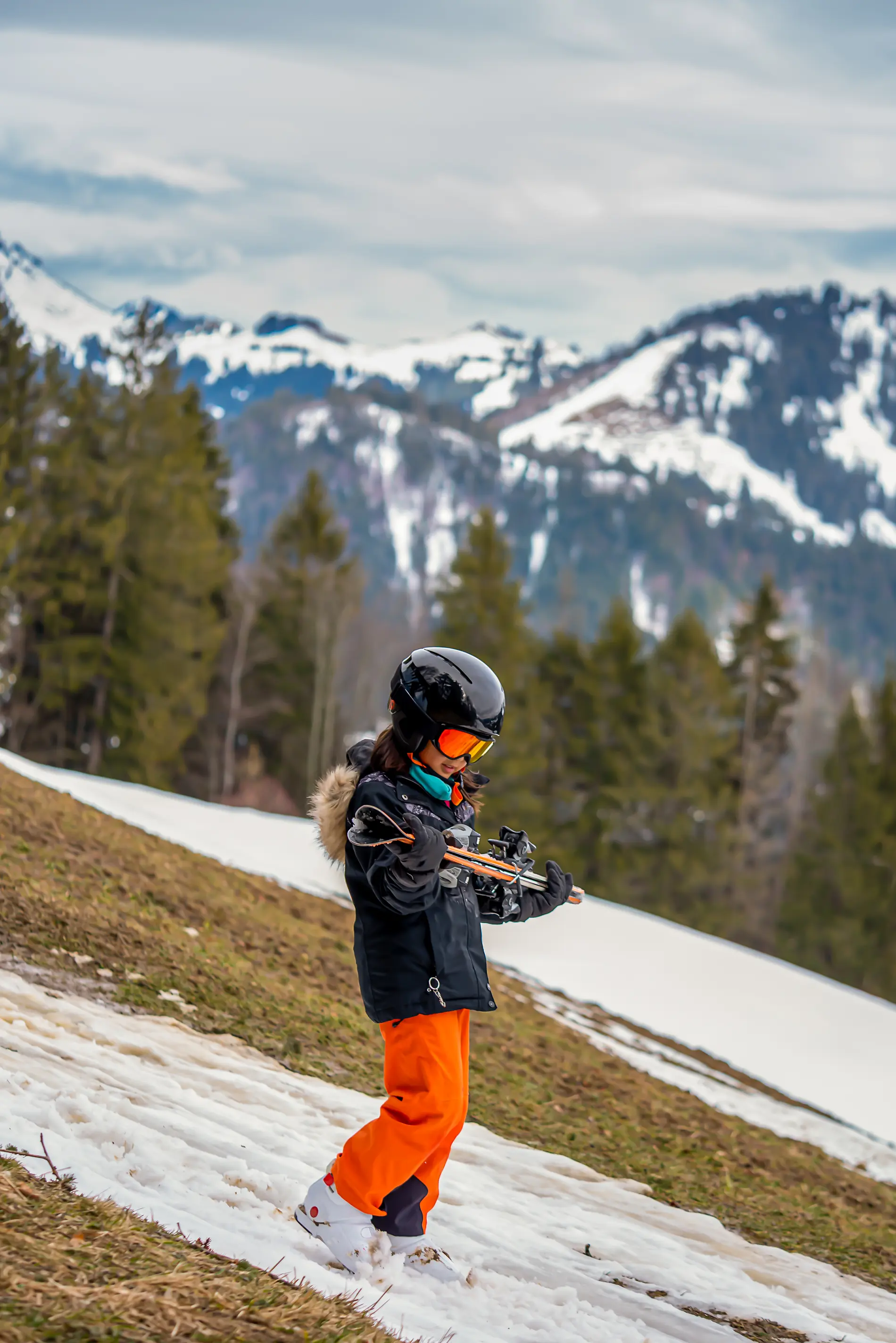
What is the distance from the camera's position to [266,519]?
19312 centimetres

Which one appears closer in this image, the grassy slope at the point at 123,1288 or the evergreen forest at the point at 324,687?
the grassy slope at the point at 123,1288

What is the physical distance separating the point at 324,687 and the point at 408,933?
3757cm

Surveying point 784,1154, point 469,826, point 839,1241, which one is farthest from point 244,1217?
point 784,1154

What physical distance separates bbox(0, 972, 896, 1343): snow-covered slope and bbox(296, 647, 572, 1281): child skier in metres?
0.16

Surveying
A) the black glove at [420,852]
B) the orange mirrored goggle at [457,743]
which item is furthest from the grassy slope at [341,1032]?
the black glove at [420,852]

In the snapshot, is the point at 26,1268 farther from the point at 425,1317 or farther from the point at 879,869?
the point at 879,869

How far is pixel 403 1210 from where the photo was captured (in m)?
4.12

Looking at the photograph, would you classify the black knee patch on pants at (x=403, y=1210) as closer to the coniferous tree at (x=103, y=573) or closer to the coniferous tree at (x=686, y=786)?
the coniferous tree at (x=103, y=573)

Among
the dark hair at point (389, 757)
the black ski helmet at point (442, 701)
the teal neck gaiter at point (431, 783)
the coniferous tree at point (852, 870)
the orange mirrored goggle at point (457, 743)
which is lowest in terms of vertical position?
the coniferous tree at point (852, 870)

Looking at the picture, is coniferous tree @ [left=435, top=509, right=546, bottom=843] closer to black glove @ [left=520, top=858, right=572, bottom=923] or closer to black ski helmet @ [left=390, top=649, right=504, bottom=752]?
black glove @ [left=520, top=858, right=572, bottom=923]

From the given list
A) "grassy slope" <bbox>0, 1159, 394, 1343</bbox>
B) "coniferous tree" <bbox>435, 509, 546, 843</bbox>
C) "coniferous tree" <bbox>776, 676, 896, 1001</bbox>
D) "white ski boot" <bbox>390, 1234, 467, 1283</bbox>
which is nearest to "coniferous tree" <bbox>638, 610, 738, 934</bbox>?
"coniferous tree" <bbox>776, 676, 896, 1001</bbox>

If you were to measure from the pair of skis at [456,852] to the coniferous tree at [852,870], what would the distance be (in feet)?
121

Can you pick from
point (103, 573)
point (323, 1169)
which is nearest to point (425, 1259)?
point (323, 1169)

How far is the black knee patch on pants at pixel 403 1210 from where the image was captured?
4.10 meters
